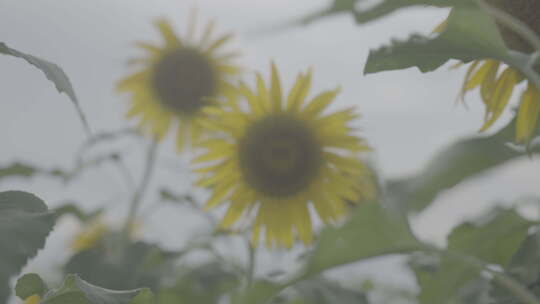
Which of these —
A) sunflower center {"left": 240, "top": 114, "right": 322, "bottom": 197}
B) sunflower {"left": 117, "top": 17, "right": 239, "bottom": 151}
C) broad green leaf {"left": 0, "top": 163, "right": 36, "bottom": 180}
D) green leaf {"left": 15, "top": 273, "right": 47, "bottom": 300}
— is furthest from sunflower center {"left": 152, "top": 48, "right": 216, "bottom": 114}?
green leaf {"left": 15, "top": 273, "right": 47, "bottom": 300}

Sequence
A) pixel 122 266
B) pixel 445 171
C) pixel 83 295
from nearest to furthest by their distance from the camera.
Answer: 1. pixel 445 171
2. pixel 83 295
3. pixel 122 266

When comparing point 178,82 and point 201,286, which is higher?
point 178,82

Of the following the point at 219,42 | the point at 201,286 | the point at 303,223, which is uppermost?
the point at 219,42

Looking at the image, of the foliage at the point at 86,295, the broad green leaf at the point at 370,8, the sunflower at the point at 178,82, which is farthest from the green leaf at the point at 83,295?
the sunflower at the point at 178,82

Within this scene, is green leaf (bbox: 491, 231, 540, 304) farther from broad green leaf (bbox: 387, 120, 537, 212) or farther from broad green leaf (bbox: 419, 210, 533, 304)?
broad green leaf (bbox: 387, 120, 537, 212)

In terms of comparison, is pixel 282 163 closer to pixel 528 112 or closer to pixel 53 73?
pixel 528 112

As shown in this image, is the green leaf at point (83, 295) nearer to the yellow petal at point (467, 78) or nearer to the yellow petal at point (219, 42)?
the yellow petal at point (467, 78)

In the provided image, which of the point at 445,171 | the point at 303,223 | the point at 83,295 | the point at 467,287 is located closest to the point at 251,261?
the point at 303,223

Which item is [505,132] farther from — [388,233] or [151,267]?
[151,267]
